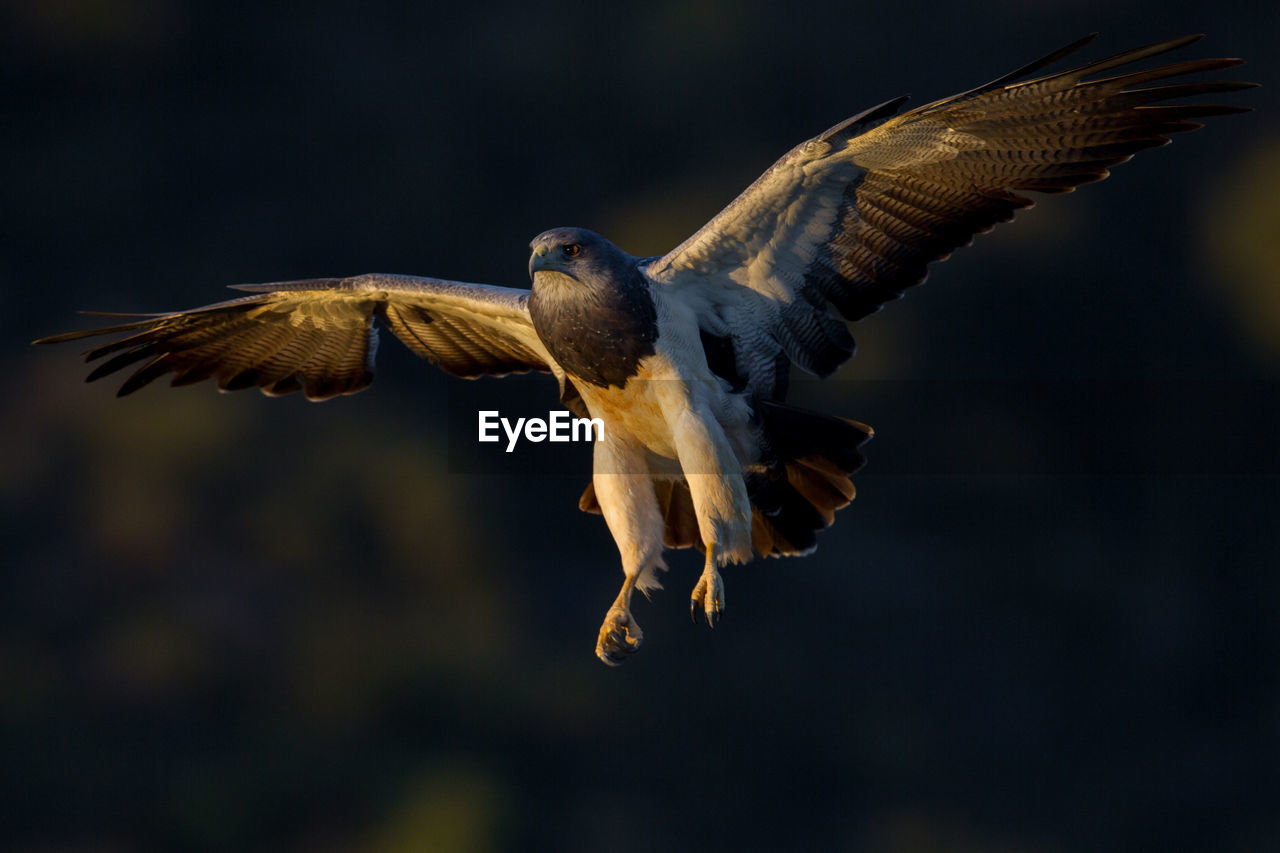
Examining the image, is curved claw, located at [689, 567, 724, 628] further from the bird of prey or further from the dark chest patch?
the dark chest patch

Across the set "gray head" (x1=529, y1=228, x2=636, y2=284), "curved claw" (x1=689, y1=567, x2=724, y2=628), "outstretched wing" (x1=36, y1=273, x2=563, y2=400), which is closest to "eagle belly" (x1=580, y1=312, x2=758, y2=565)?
"curved claw" (x1=689, y1=567, x2=724, y2=628)

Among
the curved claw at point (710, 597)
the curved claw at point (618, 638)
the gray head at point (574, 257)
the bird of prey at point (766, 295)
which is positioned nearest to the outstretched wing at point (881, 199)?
the bird of prey at point (766, 295)

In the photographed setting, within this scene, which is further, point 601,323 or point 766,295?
point 766,295

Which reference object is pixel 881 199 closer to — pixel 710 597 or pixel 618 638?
pixel 710 597

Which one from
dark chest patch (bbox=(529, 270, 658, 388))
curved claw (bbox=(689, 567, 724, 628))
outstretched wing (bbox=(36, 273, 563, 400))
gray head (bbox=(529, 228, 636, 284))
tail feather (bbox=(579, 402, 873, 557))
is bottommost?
curved claw (bbox=(689, 567, 724, 628))

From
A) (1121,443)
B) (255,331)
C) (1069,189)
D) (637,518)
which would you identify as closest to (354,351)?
(255,331)

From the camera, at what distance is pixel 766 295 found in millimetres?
5246

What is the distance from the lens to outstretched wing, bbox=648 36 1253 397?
473cm

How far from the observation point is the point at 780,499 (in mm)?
5574

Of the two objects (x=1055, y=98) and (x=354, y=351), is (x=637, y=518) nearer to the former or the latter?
(x=354, y=351)

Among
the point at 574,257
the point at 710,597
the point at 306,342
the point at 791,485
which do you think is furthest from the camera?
the point at 306,342

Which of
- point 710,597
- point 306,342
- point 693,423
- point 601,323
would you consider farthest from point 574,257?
point 306,342

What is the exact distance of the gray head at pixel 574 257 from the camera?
4820 mm

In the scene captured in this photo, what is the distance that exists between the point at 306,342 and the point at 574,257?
1.79 m
